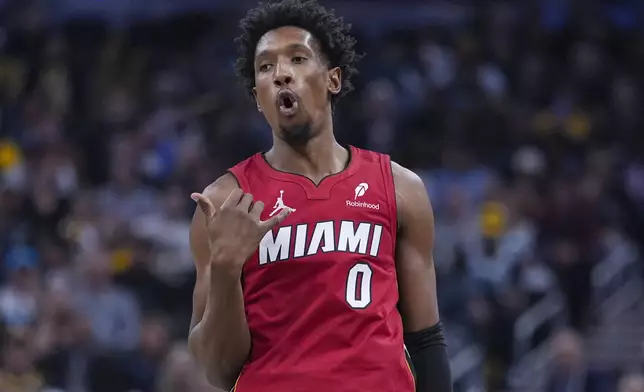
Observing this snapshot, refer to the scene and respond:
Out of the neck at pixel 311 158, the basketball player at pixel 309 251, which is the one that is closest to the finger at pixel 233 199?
the basketball player at pixel 309 251

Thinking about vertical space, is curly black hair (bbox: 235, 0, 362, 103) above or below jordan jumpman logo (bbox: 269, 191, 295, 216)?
above

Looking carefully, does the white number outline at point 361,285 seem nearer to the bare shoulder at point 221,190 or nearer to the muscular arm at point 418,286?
the muscular arm at point 418,286

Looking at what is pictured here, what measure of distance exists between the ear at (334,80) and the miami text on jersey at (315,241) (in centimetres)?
46

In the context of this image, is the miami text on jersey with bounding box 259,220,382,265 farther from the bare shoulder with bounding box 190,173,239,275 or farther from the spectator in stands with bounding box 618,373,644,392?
the spectator in stands with bounding box 618,373,644,392

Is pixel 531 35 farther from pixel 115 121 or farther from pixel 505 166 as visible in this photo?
pixel 115 121

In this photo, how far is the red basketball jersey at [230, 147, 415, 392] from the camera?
3.38m

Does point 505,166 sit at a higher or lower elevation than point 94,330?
higher

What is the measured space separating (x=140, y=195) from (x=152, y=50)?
3.47 metres

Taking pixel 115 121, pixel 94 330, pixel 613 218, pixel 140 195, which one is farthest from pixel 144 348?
pixel 613 218

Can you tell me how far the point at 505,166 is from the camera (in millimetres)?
11172

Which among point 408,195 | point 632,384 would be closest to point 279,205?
point 408,195

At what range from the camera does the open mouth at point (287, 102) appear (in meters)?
3.51

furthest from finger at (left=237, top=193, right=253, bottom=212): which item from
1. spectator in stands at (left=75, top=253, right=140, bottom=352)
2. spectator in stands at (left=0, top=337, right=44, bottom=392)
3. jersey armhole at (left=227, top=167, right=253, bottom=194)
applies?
spectator in stands at (left=75, top=253, right=140, bottom=352)

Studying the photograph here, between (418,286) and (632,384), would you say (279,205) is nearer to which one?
(418,286)
